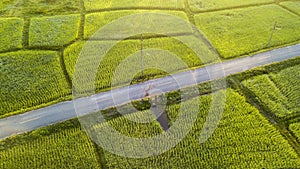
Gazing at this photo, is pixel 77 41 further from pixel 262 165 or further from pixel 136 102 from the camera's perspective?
pixel 262 165

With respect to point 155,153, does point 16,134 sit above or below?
above

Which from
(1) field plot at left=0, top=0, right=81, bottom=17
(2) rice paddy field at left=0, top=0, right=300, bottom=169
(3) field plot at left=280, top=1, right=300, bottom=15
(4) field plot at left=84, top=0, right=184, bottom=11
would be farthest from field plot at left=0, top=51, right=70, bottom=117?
(3) field plot at left=280, top=1, right=300, bottom=15

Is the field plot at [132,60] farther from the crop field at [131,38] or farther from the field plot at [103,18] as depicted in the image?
the field plot at [103,18]

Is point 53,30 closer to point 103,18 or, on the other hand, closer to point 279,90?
point 103,18

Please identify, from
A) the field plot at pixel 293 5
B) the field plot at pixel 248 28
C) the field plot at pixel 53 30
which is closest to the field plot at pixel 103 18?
the field plot at pixel 53 30

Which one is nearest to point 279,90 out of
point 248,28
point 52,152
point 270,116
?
point 270,116

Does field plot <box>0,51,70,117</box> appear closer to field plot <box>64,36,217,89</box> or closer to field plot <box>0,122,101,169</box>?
field plot <box>64,36,217,89</box>

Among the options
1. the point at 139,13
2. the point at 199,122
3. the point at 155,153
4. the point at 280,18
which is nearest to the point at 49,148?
the point at 155,153
